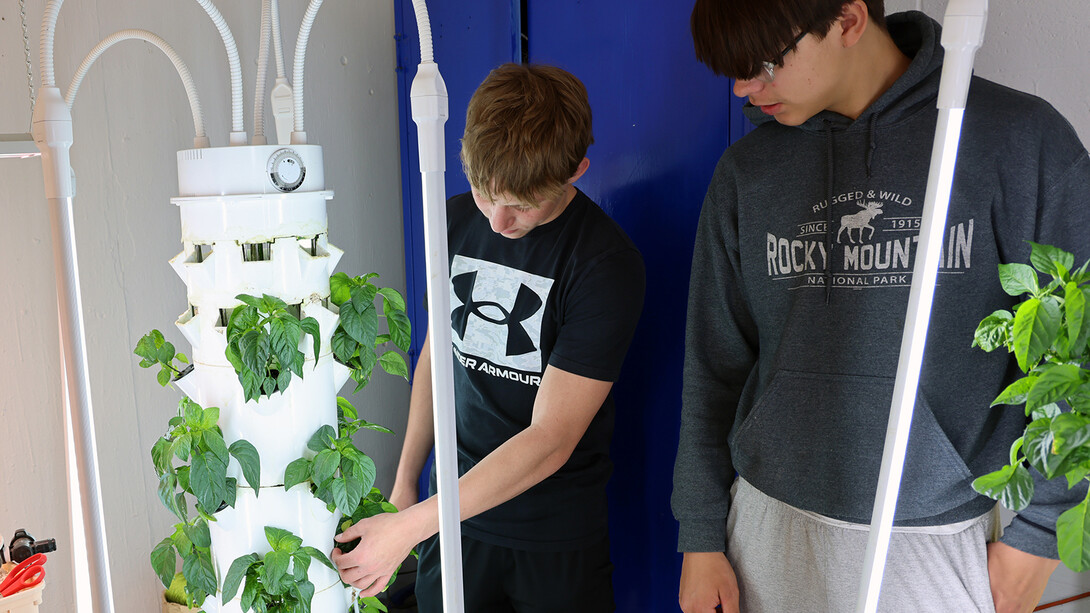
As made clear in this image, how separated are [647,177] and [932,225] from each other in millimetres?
1089

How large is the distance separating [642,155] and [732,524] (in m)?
0.76

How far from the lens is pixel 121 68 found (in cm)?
193

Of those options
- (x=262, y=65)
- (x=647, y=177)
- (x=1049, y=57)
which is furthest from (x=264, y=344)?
(x=1049, y=57)

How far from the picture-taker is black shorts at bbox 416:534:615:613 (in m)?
1.42

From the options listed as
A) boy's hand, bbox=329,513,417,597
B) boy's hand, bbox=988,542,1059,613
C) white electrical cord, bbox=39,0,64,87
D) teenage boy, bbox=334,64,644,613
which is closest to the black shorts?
teenage boy, bbox=334,64,644,613

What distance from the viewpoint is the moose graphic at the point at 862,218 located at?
3.45 feet

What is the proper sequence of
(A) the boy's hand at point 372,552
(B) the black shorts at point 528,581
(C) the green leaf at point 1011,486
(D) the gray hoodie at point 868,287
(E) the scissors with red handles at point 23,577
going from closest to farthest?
1. (C) the green leaf at point 1011,486
2. (D) the gray hoodie at point 868,287
3. (A) the boy's hand at point 372,552
4. (E) the scissors with red handles at point 23,577
5. (B) the black shorts at point 528,581

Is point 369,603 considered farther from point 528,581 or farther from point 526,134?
point 526,134

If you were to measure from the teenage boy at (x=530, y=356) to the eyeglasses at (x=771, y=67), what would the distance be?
13.6 inches

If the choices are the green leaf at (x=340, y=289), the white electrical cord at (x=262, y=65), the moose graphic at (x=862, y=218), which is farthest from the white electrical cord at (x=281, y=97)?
the moose graphic at (x=862, y=218)

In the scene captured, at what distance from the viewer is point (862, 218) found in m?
1.06

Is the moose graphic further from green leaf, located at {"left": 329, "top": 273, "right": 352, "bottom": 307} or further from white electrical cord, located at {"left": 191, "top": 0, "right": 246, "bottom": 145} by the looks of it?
white electrical cord, located at {"left": 191, "top": 0, "right": 246, "bottom": 145}

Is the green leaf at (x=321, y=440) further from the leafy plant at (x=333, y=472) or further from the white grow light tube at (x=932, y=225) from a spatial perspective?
the white grow light tube at (x=932, y=225)

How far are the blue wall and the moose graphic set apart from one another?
→ 391mm
